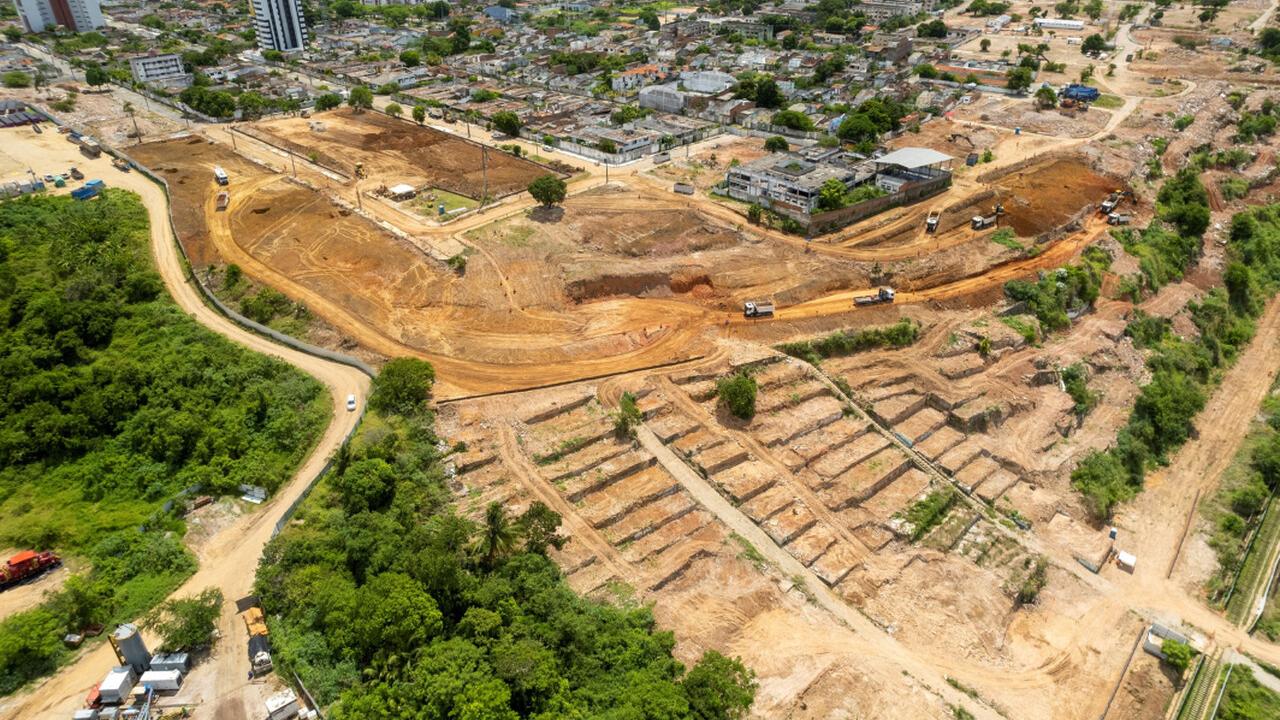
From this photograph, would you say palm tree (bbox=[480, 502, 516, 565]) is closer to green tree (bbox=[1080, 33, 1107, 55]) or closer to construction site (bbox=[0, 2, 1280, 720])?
construction site (bbox=[0, 2, 1280, 720])

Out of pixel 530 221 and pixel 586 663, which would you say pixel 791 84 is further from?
pixel 586 663

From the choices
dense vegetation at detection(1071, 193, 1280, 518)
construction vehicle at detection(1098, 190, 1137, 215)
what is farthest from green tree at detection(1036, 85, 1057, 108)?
construction vehicle at detection(1098, 190, 1137, 215)

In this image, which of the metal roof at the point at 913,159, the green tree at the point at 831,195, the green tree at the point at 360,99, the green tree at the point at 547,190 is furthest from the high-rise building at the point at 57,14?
the metal roof at the point at 913,159

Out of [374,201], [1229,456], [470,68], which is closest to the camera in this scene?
[1229,456]

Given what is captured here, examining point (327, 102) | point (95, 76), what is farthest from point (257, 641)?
point (95, 76)

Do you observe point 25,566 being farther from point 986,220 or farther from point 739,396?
point 986,220

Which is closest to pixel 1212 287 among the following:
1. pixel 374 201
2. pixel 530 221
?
pixel 530 221
